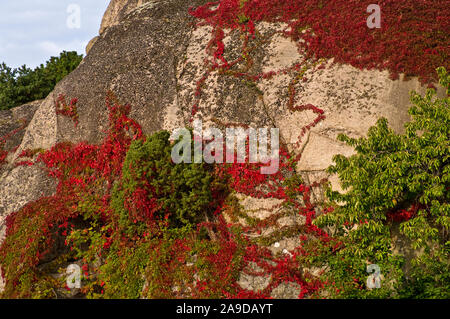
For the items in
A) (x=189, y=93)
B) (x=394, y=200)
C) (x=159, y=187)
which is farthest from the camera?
(x=189, y=93)

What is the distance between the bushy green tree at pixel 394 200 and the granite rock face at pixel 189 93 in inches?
67.9

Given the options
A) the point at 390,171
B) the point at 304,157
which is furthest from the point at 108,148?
the point at 390,171

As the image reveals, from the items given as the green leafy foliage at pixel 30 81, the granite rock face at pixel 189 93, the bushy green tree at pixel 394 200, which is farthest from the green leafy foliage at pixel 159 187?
the green leafy foliage at pixel 30 81

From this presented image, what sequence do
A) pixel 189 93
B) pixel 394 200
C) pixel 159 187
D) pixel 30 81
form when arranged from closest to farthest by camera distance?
pixel 394 200, pixel 159 187, pixel 189 93, pixel 30 81

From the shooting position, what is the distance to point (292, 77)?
12172mm

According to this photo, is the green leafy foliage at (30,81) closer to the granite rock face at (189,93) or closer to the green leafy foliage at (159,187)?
the granite rock face at (189,93)

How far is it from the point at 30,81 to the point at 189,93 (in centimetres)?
1353

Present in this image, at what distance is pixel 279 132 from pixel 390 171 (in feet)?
13.4

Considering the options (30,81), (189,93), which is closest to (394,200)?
(189,93)

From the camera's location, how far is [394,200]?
342 inches

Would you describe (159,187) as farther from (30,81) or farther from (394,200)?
(30,81)

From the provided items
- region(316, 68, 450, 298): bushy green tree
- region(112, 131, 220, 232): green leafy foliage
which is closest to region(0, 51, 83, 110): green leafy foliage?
region(112, 131, 220, 232): green leafy foliage

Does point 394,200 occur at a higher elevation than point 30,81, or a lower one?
lower

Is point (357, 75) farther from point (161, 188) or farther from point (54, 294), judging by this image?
point (54, 294)
